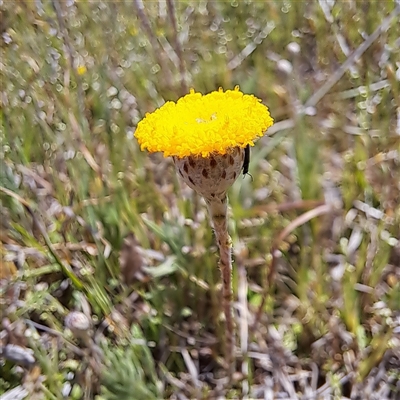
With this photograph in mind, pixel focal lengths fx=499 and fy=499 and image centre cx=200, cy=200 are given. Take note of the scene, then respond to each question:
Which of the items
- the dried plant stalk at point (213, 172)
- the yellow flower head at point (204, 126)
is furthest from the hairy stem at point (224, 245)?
the yellow flower head at point (204, 126)

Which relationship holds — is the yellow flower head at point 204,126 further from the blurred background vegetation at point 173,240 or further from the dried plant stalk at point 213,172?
the blurred background vegetation at point 173,240

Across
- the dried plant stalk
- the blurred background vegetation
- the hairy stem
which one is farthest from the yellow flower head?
the blurred background vegetation

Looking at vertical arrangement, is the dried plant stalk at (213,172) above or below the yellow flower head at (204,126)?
below

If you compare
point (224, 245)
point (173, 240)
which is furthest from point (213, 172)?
point (173, 240)

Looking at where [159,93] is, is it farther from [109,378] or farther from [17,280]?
[109,378]

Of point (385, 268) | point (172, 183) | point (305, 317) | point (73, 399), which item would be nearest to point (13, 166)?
point (172, 183)

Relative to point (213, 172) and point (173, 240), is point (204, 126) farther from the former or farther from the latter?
point (173, 240)

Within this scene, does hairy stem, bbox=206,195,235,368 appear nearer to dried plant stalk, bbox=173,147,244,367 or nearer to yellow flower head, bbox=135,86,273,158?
dried plant stalk, bbox=173,147,244,367
